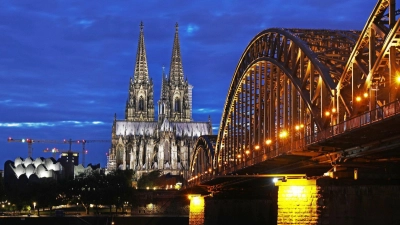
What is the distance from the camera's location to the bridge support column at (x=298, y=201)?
190 ft

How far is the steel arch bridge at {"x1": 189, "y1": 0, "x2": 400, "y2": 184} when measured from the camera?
4984 centimetres

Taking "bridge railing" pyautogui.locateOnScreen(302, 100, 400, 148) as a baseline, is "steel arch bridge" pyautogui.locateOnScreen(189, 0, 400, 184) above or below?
above

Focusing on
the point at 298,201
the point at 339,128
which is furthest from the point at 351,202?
the point at 339,128

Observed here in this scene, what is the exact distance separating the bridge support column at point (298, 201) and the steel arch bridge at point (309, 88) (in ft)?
8.12

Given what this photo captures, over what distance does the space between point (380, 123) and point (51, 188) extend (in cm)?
15550

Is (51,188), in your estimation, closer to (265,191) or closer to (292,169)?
(265,191)

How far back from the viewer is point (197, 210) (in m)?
122

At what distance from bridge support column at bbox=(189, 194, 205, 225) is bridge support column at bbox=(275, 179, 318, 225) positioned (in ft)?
180

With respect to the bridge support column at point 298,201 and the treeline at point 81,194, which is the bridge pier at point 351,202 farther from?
the treeline at point 81,194

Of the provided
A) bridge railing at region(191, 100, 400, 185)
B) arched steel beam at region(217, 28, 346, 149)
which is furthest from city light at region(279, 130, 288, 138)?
arched steel beam at region(217, 28, 346, 149)

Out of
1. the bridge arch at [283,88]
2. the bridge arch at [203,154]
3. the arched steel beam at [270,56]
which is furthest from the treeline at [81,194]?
the bridge arch at [283,88]

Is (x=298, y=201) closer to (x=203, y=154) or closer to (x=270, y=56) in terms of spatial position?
(x=270, y=56)

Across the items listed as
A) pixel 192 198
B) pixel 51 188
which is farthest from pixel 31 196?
pixel 192 198

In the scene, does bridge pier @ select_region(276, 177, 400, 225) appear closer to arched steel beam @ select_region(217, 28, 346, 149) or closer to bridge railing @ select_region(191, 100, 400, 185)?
bridge railing @ select_region(191, 100, 400, 185)
